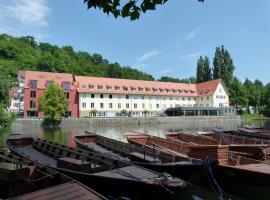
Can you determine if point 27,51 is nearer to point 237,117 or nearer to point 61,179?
point 237,117

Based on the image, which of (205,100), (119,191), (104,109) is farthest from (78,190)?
(205,100)

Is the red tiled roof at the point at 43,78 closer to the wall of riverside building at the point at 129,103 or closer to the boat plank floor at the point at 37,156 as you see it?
the wall of riverside building at the point at 129,103

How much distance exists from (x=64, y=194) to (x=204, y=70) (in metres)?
91.2

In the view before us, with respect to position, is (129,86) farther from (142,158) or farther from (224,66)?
(142,158)

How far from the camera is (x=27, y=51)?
11506 centimetres

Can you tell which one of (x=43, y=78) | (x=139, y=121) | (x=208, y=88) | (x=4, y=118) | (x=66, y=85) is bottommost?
(x=139, y=121)

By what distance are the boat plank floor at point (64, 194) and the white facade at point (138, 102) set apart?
60.4 m

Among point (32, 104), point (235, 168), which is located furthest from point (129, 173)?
point (32, 104)

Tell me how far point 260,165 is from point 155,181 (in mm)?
5678

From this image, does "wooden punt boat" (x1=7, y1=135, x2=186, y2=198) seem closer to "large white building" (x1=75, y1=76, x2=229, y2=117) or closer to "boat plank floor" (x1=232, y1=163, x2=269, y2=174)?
"boat plank floor" (x1=232, y1=163, x2=269, y2=174)

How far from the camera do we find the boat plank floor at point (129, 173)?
10.2 m

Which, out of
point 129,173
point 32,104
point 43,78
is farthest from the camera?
point 43,78

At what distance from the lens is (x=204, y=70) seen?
94875 mm

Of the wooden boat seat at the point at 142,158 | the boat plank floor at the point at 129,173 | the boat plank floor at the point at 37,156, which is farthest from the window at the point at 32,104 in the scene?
the boat plank floor at the point at 129,173
